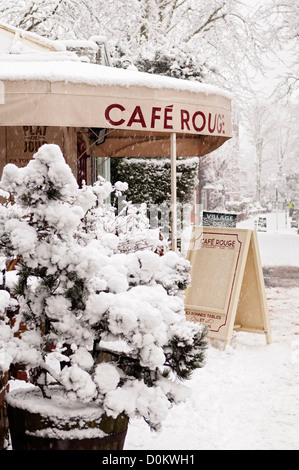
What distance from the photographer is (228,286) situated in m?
7.13

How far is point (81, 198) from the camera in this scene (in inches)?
142

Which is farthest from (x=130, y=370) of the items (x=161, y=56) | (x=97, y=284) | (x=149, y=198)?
(x=161, y=56)

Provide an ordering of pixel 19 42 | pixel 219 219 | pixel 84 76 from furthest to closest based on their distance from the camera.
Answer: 1. pixel 19 42
2. pixel 219 219
3. pixel 84 76

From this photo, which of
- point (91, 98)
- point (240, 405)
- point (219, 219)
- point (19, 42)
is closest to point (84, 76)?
point (91, 98)

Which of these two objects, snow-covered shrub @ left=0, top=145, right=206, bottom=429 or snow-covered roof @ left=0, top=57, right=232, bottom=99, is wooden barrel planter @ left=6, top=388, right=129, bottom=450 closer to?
snow-covered shrub @ left=0, top=145, right=206, bottom=429

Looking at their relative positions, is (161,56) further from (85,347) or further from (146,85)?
(85,347)

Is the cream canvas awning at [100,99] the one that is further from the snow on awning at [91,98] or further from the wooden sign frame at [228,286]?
the wooden sign frame at [228,286]

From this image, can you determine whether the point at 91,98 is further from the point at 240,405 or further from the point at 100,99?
the point at 240,405

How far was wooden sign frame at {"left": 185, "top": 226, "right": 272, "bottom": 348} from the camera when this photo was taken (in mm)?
7047

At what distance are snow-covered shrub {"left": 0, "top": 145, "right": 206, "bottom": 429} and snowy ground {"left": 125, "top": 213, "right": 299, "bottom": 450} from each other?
0.92 m

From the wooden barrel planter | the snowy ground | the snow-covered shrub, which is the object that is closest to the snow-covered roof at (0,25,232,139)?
the snowy ground

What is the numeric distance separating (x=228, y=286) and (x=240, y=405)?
2.17 meters

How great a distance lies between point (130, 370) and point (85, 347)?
28 centimetres

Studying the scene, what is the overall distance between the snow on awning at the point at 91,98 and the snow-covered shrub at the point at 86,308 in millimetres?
2685
